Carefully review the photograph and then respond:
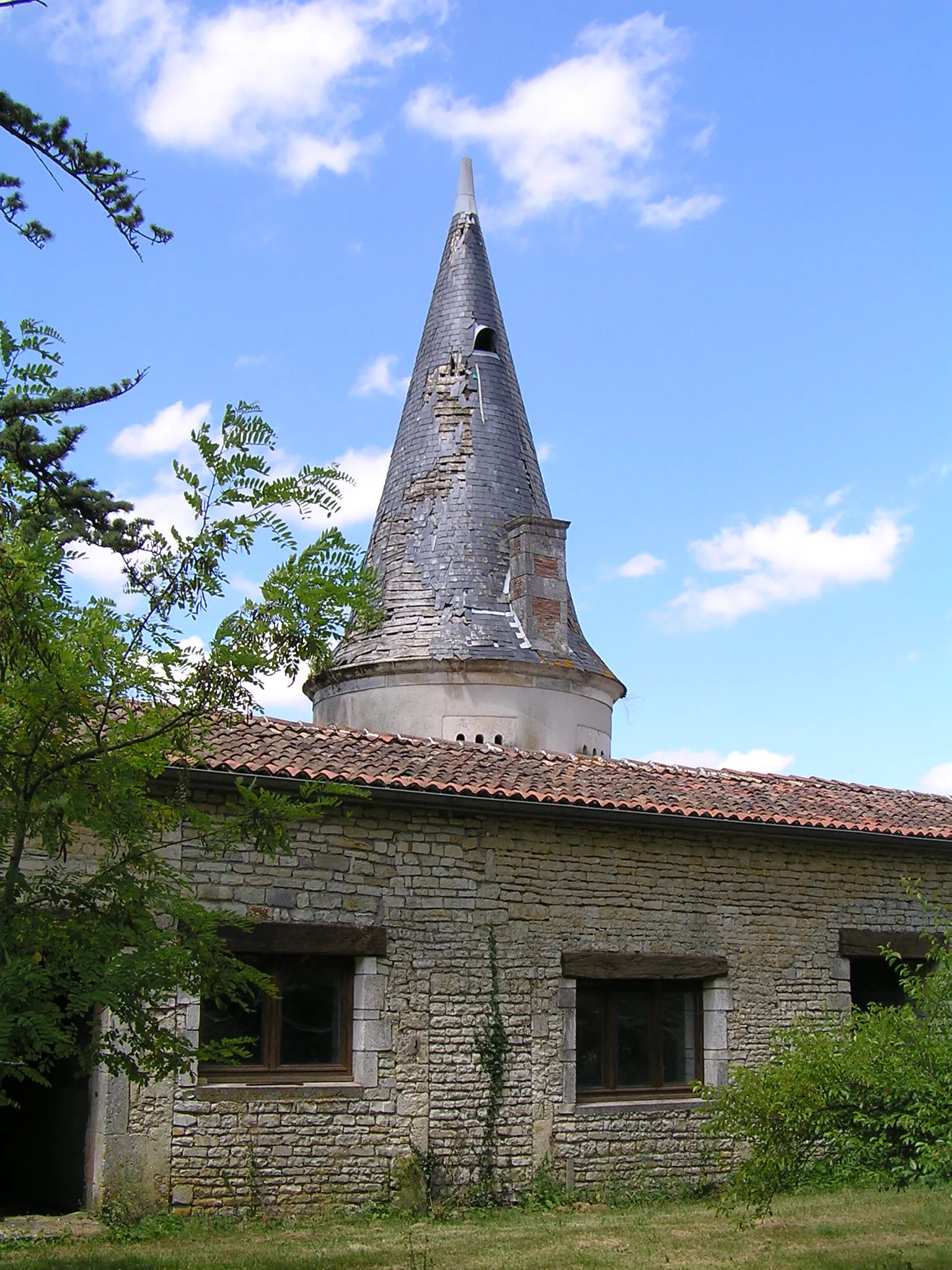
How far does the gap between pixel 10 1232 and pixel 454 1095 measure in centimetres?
369

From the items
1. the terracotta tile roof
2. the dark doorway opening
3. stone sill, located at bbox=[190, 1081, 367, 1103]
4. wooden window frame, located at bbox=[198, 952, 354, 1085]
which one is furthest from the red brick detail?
the dark doorway opening

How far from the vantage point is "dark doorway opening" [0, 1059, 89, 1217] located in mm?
11133

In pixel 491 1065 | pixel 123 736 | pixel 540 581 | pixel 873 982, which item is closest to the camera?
pixel 123 736

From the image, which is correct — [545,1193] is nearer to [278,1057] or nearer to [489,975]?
[489,975]

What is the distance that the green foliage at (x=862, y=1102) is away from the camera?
7.32 metres

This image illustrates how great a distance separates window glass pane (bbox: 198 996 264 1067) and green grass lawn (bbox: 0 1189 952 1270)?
1323 mm

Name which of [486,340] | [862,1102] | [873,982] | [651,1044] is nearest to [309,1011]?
[651,1044]

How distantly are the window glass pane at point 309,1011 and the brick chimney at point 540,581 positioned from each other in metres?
7.18

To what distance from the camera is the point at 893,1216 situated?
11.0 m

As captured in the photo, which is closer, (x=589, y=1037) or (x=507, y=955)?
(x=507, y=955)

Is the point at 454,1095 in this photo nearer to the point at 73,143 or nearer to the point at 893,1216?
the point at 893,1216

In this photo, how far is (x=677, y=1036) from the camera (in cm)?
1324

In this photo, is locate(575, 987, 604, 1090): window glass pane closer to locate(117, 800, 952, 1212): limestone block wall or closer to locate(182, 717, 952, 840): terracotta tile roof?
locate(117, 800, 952, 1212): limestone block wall

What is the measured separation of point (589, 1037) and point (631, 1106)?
702 millimetres
